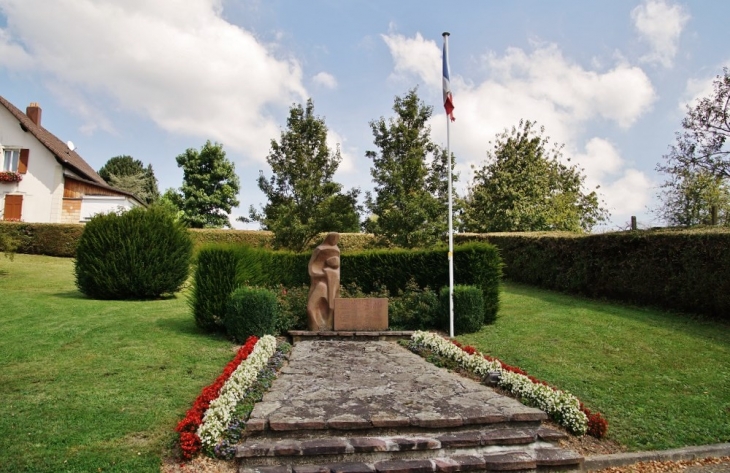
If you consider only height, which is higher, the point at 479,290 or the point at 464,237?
the point at 464,237

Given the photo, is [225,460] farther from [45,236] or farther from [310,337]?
[45,236]

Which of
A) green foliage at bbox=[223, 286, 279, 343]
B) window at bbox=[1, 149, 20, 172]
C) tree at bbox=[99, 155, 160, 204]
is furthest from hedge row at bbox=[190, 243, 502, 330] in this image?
tree at bbox=[99, 155, 160, 204]


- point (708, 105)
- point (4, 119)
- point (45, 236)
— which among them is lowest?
point (45, 236)

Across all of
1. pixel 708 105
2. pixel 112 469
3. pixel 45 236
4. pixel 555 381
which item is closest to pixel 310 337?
pixel 555 381

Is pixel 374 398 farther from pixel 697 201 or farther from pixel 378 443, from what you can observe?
pixel 697 201

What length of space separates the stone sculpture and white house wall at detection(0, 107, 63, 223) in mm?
25303

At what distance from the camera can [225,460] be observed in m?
4.63

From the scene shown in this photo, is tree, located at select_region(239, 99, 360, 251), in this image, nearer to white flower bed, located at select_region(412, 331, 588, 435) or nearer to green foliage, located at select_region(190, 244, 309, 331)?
green foliage, located at select_region(190, 244, 309, 331)

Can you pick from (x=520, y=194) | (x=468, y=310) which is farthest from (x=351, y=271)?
(x=520, y=194)

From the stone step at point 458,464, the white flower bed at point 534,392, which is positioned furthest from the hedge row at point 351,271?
the stone step at point 458,464

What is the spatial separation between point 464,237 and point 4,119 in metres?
28.6

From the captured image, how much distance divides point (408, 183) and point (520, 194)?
472 inches

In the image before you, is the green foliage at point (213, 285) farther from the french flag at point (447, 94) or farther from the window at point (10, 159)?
the window at point (10, 159)

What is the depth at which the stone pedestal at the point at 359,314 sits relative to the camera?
10945 mm
